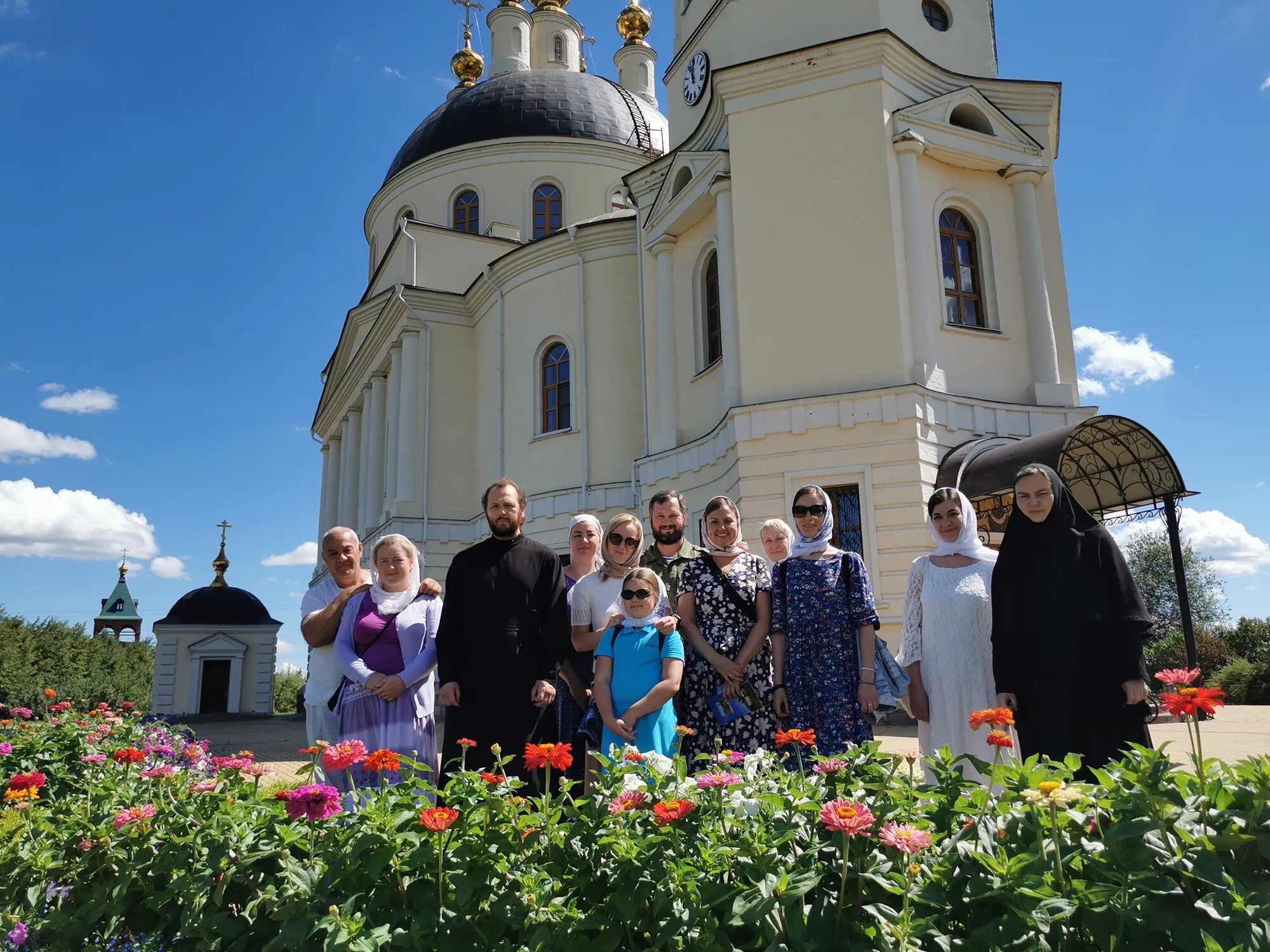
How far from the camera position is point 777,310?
1224cm

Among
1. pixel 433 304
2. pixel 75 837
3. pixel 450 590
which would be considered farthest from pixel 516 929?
pixel 433 304

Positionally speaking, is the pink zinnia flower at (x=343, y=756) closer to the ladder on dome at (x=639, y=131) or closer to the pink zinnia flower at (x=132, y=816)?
the pink zinnia flower at (x=132, y=816)

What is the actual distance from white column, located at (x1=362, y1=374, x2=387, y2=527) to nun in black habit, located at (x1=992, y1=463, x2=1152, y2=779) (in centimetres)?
1768

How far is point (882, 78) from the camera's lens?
40.5 ft

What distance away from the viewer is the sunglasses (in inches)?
173

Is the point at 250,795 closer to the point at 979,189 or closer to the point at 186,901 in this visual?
the point at 186,901

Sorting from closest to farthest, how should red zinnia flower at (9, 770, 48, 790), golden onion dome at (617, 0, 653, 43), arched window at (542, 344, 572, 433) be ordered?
red zinnia flower at (9, 770, 48, 790) < arched window at (542, 344, 572, 433) < golden onion dome at (617, 0, 653, 43)

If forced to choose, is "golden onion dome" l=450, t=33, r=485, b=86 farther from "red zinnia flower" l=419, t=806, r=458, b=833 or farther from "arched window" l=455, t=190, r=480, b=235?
"red zinnia flower" l=419, t=806, r=458, b=833

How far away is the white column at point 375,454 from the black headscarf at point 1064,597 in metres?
17.6

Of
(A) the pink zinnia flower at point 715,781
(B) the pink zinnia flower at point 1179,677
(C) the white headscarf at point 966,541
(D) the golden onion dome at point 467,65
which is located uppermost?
(D) the golden onion dome at point 467,65

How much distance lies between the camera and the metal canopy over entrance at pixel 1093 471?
1040 cm

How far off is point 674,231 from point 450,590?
11.3 meters

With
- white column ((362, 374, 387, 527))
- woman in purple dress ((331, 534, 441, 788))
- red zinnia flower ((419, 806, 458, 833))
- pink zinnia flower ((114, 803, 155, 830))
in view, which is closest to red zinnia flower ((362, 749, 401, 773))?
red zinnia flower ((419, 806, 458, 833))

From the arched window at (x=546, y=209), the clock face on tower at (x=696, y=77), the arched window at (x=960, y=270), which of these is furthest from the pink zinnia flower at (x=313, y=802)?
the arched window at (x=546, y=209)
